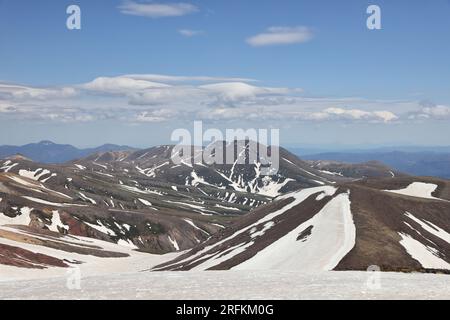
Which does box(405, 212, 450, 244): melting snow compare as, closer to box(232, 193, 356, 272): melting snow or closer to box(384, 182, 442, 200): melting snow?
box(232, 193, 356, 272): melting snow

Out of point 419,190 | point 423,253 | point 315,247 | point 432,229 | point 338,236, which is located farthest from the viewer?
point 419,190

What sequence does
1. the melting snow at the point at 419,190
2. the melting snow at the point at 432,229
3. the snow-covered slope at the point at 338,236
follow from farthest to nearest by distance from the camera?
1. the melting snow at the point at 419,190
2. the melting snow at the point at 432,229
3. the snow-covered slope at the point at 338,236

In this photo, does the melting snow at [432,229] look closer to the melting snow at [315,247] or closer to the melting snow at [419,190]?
the melting snow at [315,247]

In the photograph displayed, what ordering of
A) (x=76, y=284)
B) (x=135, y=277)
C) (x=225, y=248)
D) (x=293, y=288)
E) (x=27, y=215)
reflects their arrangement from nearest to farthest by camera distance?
(x=293, y=288), (x=76, y=284), (x=135, y=277), (x=225, y=248), (x=27, y=215)

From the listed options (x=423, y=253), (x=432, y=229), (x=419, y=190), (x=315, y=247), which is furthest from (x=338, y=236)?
(x=419, y=190)

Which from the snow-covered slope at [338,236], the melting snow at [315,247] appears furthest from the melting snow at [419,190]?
the melting snow at [315,247]

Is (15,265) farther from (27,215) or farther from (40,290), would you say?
(27,215)

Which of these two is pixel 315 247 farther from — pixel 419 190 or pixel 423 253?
pixel 419 190

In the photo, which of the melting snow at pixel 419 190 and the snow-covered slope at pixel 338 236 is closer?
the snow-covered slope at pixel 338 236

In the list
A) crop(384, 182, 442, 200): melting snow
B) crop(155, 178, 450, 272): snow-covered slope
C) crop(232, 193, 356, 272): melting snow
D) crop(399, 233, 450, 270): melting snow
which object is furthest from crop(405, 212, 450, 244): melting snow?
crop(384, 182, 442, 200): melting snow

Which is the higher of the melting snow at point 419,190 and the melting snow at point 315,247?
the melting snow at point 315,247
